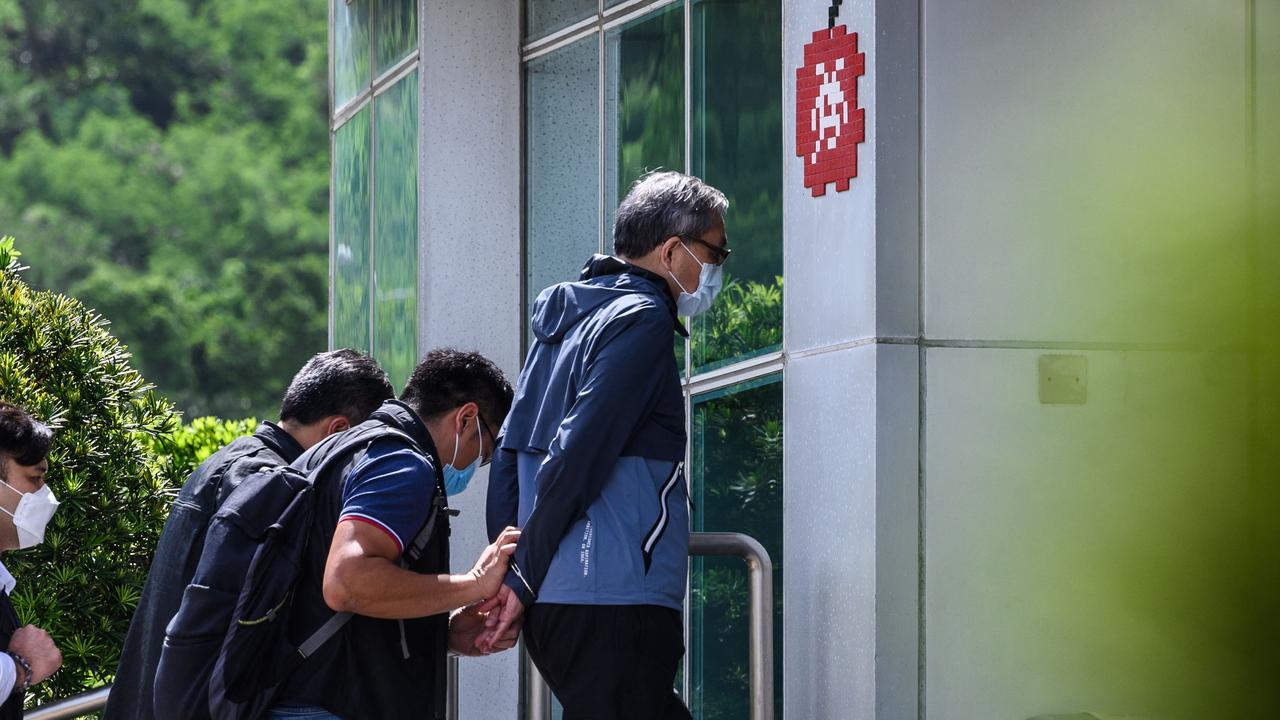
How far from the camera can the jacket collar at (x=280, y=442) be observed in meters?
3.65

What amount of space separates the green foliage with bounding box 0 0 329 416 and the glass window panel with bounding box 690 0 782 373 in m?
23.6

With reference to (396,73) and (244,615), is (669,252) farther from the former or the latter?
(396,73)

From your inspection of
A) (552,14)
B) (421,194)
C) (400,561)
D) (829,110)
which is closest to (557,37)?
(552,14)

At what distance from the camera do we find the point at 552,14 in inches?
269

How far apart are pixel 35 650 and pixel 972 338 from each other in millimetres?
2429

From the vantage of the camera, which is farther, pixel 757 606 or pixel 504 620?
pixel 757 606

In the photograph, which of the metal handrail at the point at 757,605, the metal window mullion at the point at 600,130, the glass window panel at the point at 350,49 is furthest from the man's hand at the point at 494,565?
the glass window panel at the point at 350,49

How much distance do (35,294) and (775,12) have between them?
13.4 ft

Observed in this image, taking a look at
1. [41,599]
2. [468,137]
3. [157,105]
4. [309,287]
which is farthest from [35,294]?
[157,105]

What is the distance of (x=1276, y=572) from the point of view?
81 centimetres

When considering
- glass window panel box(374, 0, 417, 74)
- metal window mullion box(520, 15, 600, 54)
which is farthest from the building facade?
glass window panel box(374, 0, 417, 74)

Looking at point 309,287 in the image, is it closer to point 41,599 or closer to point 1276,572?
point 41,599

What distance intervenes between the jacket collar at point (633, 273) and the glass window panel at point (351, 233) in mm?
4992

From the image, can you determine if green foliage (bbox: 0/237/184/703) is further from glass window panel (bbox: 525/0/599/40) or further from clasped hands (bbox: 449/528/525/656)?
clasped hands (bbox: 449/528/525/656)
